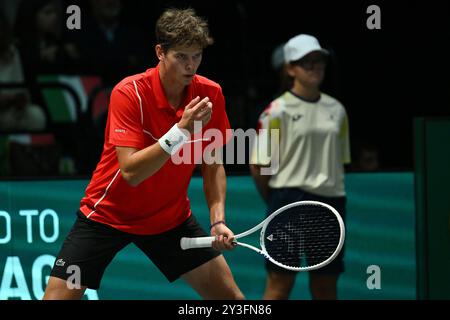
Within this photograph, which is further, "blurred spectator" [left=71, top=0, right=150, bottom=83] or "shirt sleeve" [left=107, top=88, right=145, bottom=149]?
"blurred spectator" [left=71, top=0, right=150, bottom=83]

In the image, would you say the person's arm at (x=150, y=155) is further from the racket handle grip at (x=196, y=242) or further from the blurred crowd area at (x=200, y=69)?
the blurred crowd area at (x=200, y=69)

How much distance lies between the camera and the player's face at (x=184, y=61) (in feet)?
17.3

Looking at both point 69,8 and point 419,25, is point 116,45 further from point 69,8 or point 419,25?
point 419,25

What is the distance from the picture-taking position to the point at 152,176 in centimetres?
548

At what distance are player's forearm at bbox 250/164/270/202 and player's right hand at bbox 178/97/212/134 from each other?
6.43ft

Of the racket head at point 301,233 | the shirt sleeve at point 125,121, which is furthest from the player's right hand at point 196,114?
the racket head at point 301,233

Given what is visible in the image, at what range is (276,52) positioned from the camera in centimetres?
758

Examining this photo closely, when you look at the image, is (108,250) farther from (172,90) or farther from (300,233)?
(300,233)

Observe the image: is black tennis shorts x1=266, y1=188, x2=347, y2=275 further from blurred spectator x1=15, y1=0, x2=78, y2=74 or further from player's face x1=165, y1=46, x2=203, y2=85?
player's face x1=165, y1=46, x2=203, y2=85

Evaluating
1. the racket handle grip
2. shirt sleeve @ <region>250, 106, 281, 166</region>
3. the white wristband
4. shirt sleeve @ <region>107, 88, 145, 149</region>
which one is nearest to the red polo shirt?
shirt sleeve @ <region>107, 88, 145, 149</region>

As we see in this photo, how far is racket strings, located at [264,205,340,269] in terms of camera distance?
227 inches

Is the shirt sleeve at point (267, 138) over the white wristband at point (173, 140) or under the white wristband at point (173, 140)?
under

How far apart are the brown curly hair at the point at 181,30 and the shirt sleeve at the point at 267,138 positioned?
1.70 metres

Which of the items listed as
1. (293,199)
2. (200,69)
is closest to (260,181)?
Answer: (293,199)
